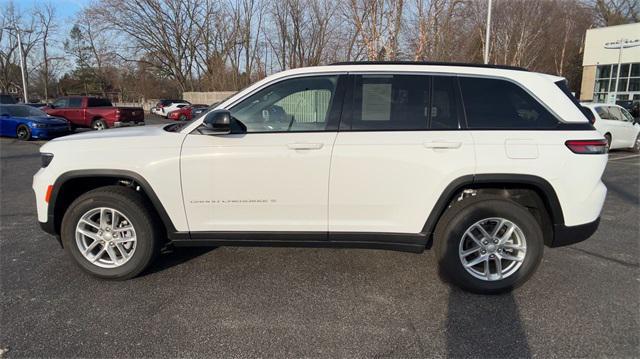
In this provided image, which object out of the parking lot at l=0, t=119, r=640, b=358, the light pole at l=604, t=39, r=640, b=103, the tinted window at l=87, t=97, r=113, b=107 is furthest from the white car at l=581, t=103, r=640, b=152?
the light pole at l=604, t=39, r=640, b=103

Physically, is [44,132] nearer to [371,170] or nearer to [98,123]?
[98,123]

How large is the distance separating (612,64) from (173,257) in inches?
1865

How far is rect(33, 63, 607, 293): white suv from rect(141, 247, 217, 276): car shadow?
321 millimetres

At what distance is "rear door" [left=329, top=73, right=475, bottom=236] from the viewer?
125 inches

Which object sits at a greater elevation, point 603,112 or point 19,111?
point 603,112

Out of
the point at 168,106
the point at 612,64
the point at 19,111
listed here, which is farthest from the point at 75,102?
the point at 612,64

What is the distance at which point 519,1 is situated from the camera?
27.8m

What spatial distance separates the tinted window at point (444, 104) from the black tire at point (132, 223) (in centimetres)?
256

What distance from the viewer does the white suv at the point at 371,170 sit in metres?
3.17

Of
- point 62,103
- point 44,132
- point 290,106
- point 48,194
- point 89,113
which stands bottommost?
point 44,132

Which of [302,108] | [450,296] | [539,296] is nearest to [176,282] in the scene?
[302,108]

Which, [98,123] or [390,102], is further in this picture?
[98,123]

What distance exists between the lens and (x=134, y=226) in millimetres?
3420

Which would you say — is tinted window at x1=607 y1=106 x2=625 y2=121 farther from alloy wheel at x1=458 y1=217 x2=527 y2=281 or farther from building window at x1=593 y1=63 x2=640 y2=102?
building window at x1=593 y1=63 x2=640 y2=102
